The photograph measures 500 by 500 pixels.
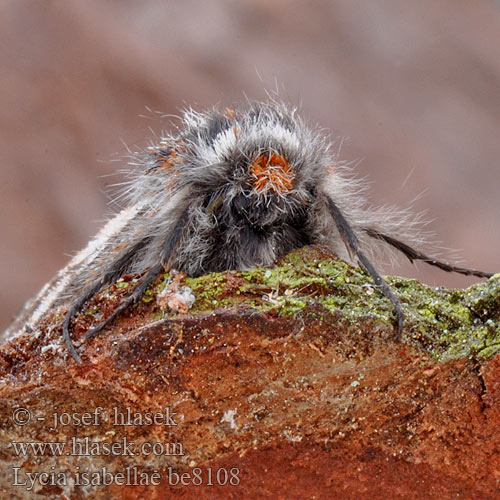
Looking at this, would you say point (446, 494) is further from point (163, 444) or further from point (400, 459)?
point (163, 444)

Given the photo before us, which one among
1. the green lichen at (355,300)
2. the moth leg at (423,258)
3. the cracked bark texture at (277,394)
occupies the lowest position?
the cracked bark texture at (277,394)

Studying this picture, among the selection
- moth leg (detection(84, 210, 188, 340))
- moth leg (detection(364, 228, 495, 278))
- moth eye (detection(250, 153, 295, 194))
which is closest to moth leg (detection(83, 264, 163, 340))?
moth leg (detection(84, 210, 188, 340))

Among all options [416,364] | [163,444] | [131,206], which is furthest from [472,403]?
[131,206]

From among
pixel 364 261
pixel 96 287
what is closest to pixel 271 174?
pixel 364 261

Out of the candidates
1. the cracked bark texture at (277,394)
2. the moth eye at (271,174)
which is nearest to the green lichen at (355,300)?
the cracked bark texture at (277,394)

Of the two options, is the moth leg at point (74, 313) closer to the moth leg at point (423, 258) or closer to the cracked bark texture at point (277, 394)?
the cracked bark texture at point (277, 394)

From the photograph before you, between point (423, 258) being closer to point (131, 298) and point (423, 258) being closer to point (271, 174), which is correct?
point (271, 174)
